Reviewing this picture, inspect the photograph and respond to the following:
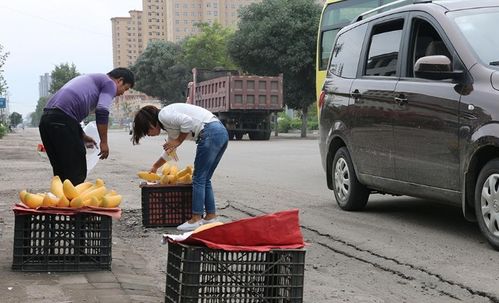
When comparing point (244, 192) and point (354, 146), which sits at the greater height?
point (354, 146)

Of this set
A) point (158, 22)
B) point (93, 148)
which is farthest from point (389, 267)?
point (158, 22)

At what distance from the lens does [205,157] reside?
594 cm

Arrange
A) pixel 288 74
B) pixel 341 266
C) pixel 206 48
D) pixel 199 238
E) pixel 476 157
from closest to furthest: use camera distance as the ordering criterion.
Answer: pixel 199 238, pixel 341 266, pixel 476 157, pixel 288 74, pixel 206 48

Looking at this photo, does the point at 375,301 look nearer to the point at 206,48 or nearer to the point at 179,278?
the point at 179,278

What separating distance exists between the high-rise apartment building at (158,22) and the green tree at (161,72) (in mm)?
5360

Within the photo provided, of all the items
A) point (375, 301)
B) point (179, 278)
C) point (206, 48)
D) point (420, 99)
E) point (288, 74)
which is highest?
point (206, 48)

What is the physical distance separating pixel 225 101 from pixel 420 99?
22811mm

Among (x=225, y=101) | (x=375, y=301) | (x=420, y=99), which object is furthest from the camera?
(x=225, y=101)

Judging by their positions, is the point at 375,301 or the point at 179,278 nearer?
the point at 179,278

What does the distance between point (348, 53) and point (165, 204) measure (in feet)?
8.97

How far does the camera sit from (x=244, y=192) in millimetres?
9211

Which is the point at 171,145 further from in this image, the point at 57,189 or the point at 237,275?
the point at 237,275

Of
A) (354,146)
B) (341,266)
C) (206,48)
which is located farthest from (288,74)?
(341,266)

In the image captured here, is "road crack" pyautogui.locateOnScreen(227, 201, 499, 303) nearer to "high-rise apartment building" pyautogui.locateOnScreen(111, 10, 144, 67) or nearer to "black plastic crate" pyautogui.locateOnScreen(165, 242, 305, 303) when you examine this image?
"black plastic crate" pyautogui.locateOnScreen(165, 242, 305, 303)
